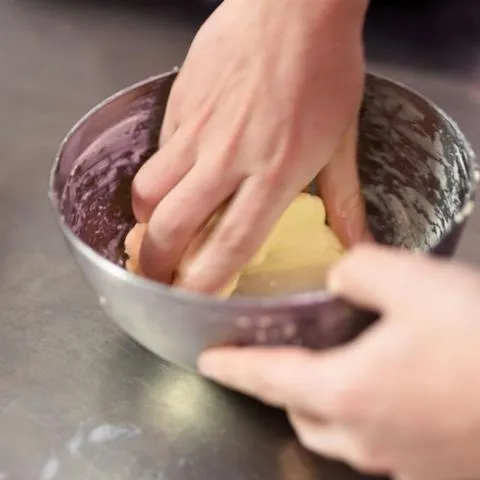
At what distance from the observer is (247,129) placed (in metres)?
0.56

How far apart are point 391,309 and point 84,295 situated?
0.29 m

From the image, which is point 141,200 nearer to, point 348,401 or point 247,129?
point 247,129

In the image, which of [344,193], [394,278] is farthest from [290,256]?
[394,278]

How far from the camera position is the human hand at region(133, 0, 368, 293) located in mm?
542

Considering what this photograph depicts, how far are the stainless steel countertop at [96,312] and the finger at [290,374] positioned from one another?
10cm

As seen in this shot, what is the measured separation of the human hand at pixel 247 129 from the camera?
0.54 metres

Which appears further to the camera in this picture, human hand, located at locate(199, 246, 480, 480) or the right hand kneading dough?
the right hand kneading dough

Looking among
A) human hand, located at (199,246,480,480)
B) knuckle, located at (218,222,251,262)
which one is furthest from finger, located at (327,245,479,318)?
knuckle, located at (218,222,251,262)

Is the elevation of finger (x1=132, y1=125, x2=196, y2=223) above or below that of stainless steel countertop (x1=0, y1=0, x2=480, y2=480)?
above

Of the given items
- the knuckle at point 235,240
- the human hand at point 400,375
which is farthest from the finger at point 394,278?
the knuckle at point 235,240

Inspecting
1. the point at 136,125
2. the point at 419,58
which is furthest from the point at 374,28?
the point at 136,125

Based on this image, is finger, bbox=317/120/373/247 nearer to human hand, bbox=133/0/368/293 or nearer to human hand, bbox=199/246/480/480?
human hand, bbox=133/0/368/293

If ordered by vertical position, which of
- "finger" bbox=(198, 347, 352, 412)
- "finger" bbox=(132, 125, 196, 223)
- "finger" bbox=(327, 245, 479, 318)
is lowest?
"finger" bbox=(132, 125, 196, 223)

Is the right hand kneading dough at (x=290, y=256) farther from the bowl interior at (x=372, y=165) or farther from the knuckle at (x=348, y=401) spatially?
the knuckle at (x=348, y=401)
